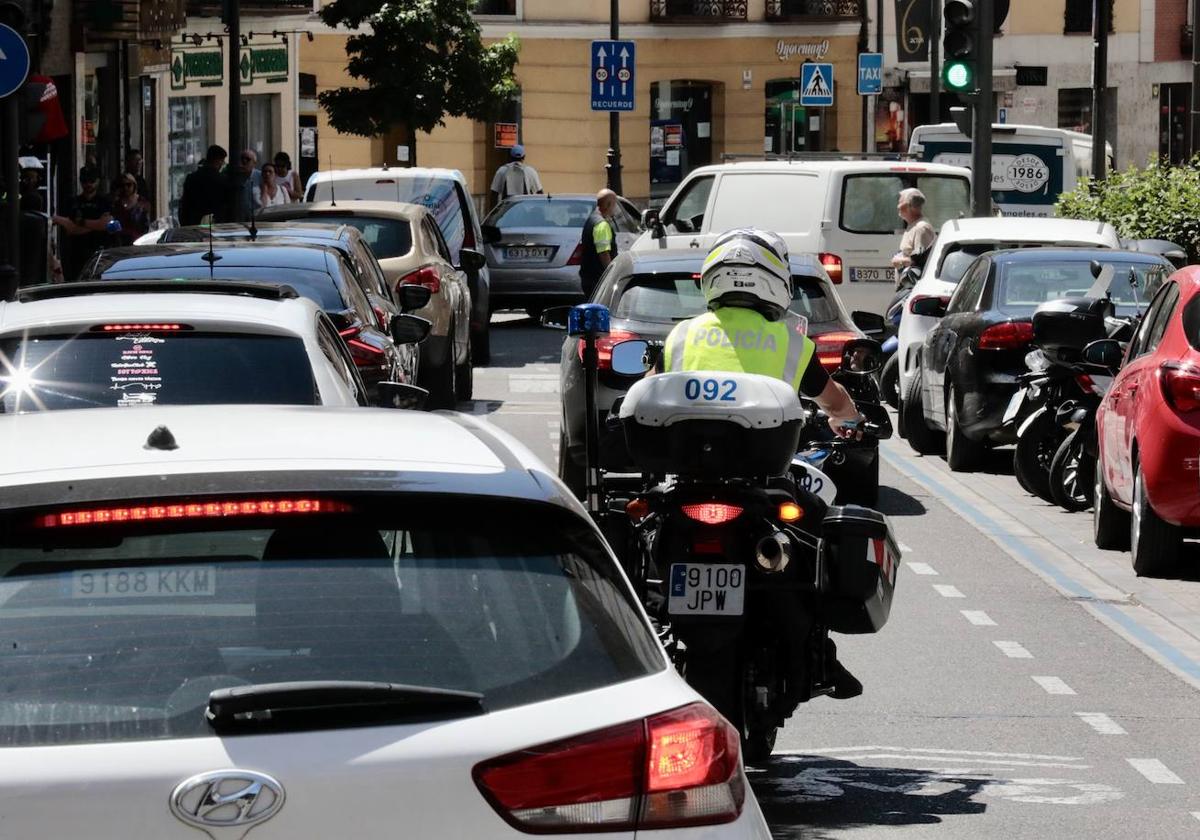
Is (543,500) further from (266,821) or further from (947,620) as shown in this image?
(947,620)

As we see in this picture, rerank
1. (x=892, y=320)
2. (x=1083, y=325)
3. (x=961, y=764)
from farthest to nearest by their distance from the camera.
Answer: (x=892, y=320) < (x=1083, y=325) < (x=961, y=764)

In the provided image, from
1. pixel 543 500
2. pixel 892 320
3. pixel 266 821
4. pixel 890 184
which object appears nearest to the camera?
pixel 266 821

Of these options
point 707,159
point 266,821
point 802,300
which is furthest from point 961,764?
point 707,159

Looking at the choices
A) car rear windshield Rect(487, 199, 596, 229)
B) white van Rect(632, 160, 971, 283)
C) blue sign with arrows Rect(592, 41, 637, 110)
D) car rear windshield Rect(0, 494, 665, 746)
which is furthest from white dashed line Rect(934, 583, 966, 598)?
blue sign with arrows Rect(592, 41, 637, 110)

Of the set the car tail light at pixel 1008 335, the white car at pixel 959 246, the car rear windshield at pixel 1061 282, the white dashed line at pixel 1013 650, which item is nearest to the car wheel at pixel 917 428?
the white car at pixel 959 246

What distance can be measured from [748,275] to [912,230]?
14477mm

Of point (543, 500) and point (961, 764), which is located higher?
point (543, 500)

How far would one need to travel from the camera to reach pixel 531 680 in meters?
3.77

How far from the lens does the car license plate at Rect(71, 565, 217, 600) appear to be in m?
3.72

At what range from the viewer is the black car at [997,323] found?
16.0 metres

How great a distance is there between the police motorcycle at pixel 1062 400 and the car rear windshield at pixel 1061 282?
0.72 meters

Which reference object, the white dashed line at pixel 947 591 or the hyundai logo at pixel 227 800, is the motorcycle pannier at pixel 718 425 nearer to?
the hyundai logo at pixel 227 800

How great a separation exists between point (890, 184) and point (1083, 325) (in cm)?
950

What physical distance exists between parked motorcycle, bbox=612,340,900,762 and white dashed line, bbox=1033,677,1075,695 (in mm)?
2410
